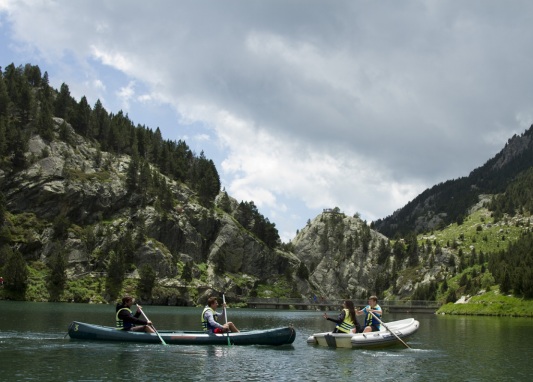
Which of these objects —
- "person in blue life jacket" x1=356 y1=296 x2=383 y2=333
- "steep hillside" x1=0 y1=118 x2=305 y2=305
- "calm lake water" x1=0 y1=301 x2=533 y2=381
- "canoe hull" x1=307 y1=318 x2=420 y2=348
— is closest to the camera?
"calm lake water" x1=0 y1=301 x2=533 y2=381

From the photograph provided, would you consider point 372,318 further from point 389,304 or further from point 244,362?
point 389,304

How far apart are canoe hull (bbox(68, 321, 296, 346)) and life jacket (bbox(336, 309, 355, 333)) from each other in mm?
4682

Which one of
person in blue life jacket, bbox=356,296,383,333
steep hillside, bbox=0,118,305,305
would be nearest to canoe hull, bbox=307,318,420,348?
person in blue life jacket, bbox=356,296,383,333

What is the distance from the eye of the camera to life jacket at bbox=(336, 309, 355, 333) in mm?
42716

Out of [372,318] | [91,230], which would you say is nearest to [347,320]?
[372,318]

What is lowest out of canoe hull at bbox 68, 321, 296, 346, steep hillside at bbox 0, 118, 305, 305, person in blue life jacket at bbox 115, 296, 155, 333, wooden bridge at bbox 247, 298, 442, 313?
wooden bridge at bbox 247, 298, 442, 313

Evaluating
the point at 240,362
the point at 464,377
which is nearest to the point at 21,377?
the point at 240,362

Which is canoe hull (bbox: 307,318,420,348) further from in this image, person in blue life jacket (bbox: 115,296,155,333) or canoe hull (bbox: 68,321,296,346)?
person in blue life jacket (bbox: 115,296,155,333)

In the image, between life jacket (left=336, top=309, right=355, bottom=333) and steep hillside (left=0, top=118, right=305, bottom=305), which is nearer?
life jacket (left=336, top=309, right=355, bottom=333)

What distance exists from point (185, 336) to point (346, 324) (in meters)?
13.7

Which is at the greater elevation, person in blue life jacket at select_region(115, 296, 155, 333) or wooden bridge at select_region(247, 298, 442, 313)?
person in blue life jacket at select_region(115, 296, 155, 333)

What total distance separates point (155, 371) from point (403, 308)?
160 metres

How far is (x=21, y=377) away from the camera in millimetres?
24734

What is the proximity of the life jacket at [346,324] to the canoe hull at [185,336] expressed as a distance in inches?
184
